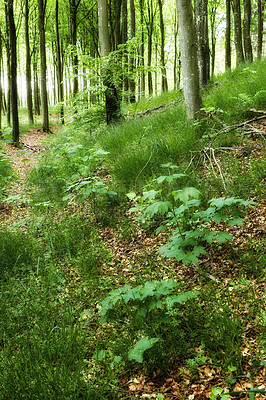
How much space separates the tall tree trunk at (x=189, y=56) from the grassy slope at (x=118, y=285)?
408 millimetres

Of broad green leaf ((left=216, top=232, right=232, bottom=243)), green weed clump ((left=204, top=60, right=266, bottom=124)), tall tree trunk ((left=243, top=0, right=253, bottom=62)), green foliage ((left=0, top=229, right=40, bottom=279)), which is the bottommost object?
green foliage ((left=0, top=229, right=40, bottom=279))

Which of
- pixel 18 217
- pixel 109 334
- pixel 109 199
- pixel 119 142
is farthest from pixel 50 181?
pixel 109 334

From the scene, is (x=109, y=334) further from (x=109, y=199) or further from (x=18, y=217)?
(x=18, y=217)

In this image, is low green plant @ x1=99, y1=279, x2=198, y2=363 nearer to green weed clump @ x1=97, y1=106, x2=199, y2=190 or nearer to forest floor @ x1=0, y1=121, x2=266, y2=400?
forest floor @ x1=0, y1=121, x2=266, y2=400

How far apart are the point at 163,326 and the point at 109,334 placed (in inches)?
19.2

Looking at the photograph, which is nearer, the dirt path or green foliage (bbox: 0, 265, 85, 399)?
green foliage (bbox: 0, 265, 85, 399)

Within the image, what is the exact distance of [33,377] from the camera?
1750mm

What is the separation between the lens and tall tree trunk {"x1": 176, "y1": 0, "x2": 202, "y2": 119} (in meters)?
4.56

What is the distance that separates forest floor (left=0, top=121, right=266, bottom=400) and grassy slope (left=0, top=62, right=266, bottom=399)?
11mm

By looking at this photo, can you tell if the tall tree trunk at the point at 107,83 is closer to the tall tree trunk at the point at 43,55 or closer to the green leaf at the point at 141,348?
the green leaf at the point at 141,348

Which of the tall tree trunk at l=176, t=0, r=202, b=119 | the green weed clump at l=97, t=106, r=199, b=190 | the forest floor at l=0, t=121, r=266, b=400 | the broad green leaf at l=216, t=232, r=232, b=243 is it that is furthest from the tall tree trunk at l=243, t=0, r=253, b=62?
the broad green leaf at l=216, t=232, r=232, b=243

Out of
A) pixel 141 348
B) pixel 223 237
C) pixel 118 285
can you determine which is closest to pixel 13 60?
pixel 118 285

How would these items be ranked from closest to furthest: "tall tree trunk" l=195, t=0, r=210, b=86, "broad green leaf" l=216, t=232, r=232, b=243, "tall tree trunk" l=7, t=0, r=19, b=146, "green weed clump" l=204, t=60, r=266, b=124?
"broad green leaf" l=216, t=232, r=232, b=243 < "green weed clump" l=204, t=60, r=266, b=124 < "tall tree trunk" l=195, t=0, r=210, b=86 < "tall tree trunk" l=7, t=0, r=19, b=146

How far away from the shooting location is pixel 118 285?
281 cm
